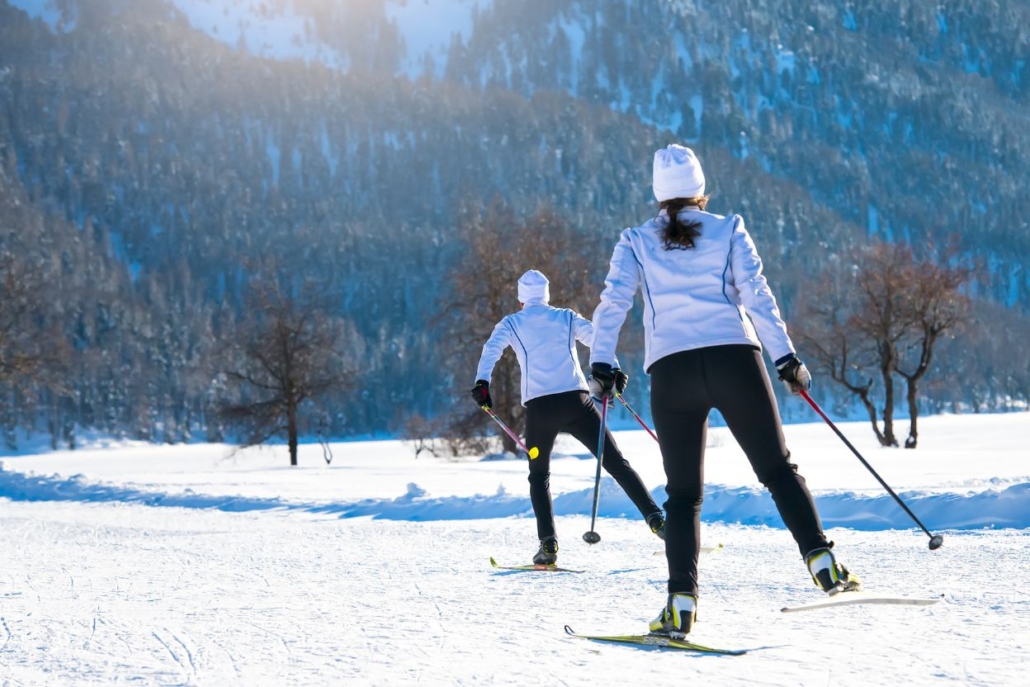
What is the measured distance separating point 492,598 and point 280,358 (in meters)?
33.3

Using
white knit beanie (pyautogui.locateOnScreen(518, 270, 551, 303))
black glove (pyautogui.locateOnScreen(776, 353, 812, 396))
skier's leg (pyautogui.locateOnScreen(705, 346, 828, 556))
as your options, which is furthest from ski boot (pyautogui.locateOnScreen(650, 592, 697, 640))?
white knit beanie (pyautogui.locateOnScreen(518, 270, 551, 303))

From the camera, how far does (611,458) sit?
6.72 metres

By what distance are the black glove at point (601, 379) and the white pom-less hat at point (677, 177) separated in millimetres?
762

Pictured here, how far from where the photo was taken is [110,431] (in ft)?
433

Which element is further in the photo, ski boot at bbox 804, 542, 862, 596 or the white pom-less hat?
the white pom-less hat

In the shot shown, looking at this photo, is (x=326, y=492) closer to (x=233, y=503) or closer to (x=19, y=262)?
(x=233, y=503)

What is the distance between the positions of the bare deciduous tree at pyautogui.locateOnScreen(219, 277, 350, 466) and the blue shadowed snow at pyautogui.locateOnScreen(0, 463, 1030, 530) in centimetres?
1777

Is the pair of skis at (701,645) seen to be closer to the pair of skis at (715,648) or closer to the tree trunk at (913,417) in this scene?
the pair of skis at (715,648)

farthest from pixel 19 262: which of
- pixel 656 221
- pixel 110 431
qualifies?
pixel 110 431

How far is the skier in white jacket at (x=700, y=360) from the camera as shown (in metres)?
4.04

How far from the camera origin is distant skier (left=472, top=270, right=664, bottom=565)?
22.3 ft

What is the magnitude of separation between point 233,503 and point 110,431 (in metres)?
127

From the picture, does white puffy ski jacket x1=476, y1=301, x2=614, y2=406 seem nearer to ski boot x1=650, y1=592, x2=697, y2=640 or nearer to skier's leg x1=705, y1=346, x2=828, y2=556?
skier's leg x1=705, y1=346, x2=828, y2=556

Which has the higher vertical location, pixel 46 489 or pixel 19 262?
pixel 19 262
